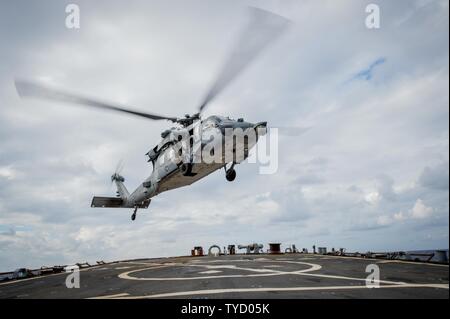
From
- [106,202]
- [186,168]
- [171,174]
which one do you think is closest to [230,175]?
[186,168]

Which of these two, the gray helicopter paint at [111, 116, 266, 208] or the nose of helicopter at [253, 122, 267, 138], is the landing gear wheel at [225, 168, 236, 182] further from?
the nose of helicopter at [253, 122, 267, 138]

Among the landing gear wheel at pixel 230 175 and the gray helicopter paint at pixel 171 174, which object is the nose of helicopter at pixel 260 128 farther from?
the landing gear wheel at pixel 230 175

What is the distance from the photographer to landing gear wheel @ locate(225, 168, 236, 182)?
74.0 ft

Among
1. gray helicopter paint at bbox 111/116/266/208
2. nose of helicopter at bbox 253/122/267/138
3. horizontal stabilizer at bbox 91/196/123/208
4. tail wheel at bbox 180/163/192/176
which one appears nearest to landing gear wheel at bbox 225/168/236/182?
gray helicopter paint at bbox 111/116/266/208

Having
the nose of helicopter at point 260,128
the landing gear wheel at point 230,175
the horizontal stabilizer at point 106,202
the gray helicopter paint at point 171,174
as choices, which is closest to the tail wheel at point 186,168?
the gray helicopter paint at point 171,174

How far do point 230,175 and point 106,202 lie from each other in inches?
615

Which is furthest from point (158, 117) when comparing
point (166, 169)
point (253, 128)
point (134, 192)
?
point (134, 192)

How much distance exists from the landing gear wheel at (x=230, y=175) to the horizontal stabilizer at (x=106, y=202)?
14.8 m

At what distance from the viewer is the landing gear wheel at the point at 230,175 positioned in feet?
74.0

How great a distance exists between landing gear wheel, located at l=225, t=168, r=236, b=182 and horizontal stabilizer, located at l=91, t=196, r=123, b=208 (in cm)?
1483

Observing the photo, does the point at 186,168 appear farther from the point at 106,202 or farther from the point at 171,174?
the point at 106,202
